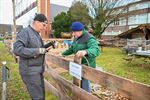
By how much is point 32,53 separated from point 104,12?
32.4 meters

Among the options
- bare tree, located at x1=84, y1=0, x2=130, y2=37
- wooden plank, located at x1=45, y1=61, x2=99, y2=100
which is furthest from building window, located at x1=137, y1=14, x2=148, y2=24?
wooden plank, located at x1=45, y1=61, x2=99, y2=100

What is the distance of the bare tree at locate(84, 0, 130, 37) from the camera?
35.7 meters

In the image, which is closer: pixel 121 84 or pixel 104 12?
pixel 121 84

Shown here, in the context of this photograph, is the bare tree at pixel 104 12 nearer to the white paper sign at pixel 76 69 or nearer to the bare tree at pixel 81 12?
the bare tree at pixel 81 12

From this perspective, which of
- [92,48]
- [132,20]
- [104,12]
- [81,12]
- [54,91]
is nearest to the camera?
[92,48]

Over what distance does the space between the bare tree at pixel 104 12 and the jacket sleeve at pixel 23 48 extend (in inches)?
1260

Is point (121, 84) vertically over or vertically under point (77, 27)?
under

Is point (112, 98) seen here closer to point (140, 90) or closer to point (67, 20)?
point (140, 90)

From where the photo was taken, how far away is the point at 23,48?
154 inches

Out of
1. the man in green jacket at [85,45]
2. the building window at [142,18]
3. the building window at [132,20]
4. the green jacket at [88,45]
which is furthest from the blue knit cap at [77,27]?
the building window at [132,20]

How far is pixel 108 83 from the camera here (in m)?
3.36

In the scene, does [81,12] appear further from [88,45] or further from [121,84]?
[121,84]

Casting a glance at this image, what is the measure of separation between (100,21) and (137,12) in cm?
2391

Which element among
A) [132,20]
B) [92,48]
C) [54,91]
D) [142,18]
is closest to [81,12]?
[142,18]
